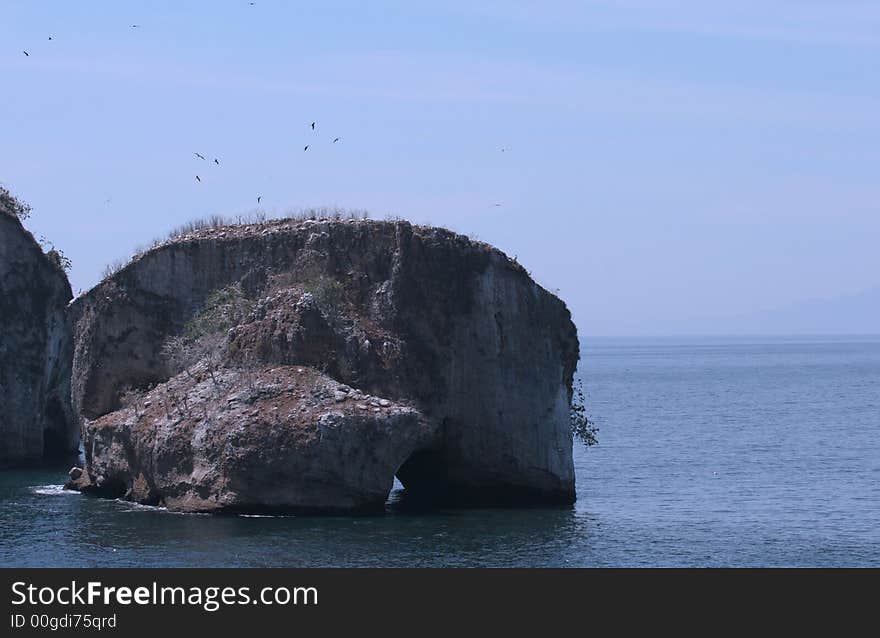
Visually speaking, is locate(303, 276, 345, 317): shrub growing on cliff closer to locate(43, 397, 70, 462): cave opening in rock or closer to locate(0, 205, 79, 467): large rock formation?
locate(0, 205, 79, 467): large rock formation

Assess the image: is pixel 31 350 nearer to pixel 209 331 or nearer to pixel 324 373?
pixel 209 331

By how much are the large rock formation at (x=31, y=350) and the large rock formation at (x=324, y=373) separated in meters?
12.5

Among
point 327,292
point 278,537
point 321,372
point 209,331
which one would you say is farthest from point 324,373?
point 278,537

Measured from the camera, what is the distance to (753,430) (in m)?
91.1

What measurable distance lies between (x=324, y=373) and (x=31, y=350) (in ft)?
80.4

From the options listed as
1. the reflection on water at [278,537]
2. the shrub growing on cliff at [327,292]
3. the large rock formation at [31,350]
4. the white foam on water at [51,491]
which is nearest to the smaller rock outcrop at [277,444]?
the reflection on water at [278,537]

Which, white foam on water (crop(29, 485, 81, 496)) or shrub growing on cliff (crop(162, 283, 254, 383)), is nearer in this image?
shrub growing on cliff (crop(162, 283, 254, 383))

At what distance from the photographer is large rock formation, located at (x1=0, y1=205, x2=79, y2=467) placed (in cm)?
7088

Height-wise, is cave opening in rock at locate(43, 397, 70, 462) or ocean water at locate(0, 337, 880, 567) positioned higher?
cave opening in rock at locate(43, 397, 70, 462)

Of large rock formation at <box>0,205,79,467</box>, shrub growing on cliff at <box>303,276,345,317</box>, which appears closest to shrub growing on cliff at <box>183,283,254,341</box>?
shrub growing on cliff at <box>303,276,345,317</box>

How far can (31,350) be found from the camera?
7250 centimetres

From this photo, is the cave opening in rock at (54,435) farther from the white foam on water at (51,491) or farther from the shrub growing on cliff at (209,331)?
the shrub growing on cliff at (209,331)

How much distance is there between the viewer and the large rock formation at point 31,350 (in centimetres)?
7088

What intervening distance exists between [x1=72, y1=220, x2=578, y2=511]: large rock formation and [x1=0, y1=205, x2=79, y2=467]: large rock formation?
40.9ft
